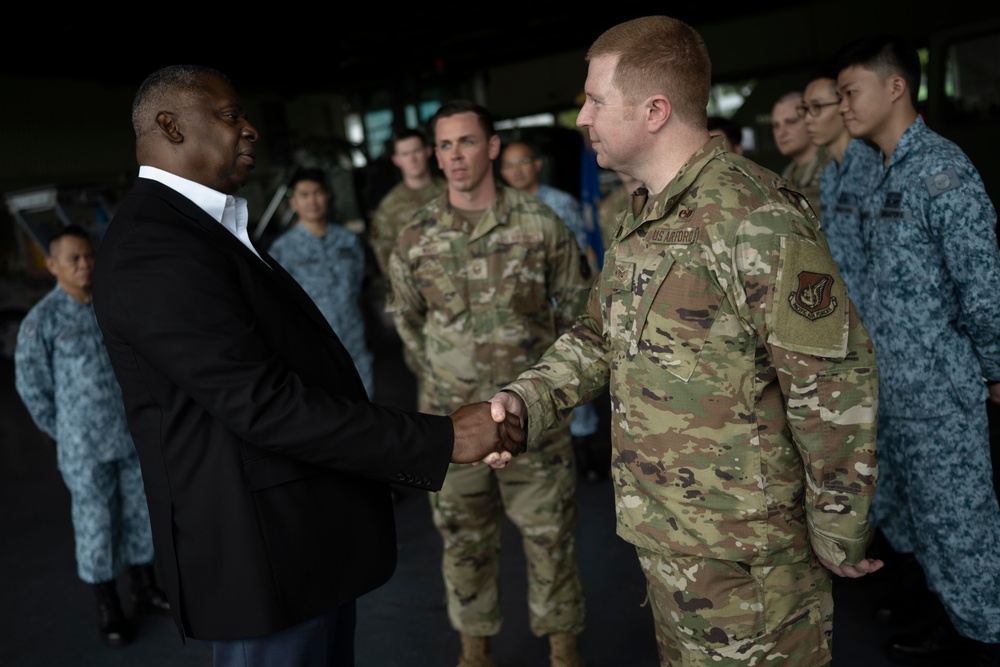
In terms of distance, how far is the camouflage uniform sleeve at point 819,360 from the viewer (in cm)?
133

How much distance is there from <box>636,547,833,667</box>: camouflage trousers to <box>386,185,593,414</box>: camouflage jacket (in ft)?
3.43

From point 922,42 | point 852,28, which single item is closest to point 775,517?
point 922,42

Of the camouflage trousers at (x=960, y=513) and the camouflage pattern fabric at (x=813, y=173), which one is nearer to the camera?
the camouflage trousers at (x=960, y=513)

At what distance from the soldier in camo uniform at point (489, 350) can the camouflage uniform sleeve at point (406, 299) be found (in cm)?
4

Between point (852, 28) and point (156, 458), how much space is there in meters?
12.3

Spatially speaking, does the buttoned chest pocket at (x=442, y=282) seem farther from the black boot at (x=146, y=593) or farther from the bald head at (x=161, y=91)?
the black boot at (x=146, y=593)

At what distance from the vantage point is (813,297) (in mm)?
1329

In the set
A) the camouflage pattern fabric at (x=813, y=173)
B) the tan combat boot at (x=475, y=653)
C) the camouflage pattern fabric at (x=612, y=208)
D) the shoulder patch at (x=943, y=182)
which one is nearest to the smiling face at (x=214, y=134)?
the tan combat boot at (x=475, y=653)

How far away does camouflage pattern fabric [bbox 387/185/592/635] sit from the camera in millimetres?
2408

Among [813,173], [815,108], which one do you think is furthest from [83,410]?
[813,173]

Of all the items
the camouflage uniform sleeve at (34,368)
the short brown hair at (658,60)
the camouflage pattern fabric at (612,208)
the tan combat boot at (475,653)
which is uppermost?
the short brown hair at (658,60)

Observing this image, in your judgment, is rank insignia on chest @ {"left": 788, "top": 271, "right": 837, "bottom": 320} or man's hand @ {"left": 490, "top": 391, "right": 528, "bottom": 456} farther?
man's hand @ {"left": 490, "top": 391, "right": 528, "bottom": 456}

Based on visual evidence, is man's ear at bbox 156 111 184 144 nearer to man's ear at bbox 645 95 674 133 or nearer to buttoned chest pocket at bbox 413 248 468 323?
man's ear at bbox 645 95 674 133

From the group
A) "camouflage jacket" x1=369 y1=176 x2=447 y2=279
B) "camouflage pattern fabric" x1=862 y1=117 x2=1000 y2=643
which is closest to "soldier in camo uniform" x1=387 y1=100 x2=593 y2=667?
"camouflage pattern fabric" x1=862 y1=117 x2=1000 y2=643
